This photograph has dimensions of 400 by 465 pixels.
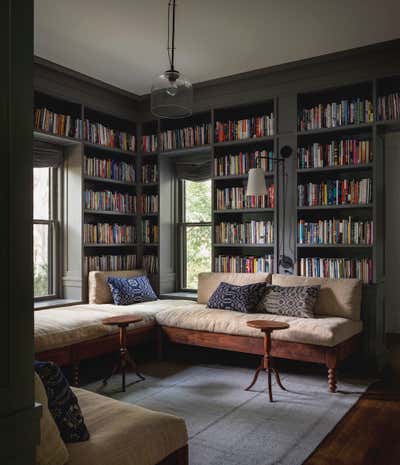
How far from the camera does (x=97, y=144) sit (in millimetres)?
5426

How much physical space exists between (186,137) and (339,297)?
8.88ft

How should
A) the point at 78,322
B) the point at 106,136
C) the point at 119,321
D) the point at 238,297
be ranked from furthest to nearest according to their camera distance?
1. the point at 106,136
2. the point at 238,297
3. the point at 78,322
4. the point at 119,321

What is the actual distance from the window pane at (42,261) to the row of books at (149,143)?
1656 millimetres

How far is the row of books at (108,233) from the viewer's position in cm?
537

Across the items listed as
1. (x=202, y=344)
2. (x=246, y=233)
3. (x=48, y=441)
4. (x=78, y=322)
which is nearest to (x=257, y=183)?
(x=246, y=233)

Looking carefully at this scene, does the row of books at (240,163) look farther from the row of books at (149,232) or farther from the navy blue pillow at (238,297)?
the navy blue pillow at (238,297)

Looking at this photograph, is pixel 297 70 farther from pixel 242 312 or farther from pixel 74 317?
pixel 74 317

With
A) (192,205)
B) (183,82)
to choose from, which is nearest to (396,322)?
(192,205)

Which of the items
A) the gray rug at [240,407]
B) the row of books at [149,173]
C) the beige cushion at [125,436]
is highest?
the row of books at [149,173]

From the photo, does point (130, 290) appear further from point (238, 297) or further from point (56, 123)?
point (56, 123)

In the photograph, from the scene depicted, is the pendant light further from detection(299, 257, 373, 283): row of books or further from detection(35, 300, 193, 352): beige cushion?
detection(299, 257, 373, 283): row of books

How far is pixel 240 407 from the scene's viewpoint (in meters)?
3.36

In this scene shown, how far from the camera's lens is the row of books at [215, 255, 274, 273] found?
5.09 metres

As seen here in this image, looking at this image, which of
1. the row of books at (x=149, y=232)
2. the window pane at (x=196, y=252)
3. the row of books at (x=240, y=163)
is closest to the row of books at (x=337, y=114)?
the row of books at (x=240, y=163)
